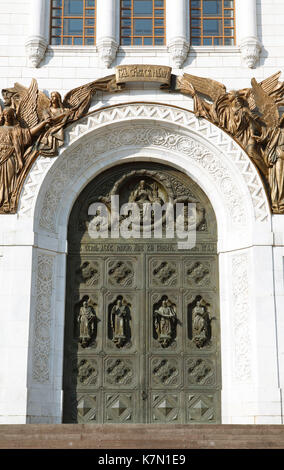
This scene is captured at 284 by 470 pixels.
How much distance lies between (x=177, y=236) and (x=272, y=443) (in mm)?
→ 5438

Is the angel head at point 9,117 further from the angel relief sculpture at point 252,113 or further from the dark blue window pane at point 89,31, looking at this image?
the angel relief sculpture at point 252,113

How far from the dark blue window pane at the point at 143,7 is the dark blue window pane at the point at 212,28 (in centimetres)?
134

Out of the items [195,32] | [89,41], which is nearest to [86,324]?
[89,41]

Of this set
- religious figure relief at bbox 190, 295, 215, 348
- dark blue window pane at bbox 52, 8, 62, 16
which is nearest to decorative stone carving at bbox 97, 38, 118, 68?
dark blue window pane at bbox 52, 8, 62, 16

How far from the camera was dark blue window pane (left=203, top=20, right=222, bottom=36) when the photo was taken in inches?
687

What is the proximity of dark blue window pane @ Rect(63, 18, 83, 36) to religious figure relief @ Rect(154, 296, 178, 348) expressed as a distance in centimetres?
662

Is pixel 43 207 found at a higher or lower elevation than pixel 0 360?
higher

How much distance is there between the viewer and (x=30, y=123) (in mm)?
16328

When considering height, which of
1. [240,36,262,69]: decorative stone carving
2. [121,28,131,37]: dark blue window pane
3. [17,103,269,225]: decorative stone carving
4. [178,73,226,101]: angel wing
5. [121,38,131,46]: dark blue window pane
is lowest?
[17,103,269,225]: decorative stone carving

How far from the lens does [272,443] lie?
12914 mm

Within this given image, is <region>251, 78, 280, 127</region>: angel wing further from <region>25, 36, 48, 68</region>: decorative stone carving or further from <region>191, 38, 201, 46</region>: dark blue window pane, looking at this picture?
<region>25, 36, 48, 68</region>: decorative stone carving

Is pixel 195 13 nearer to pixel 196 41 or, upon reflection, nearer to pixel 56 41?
pixel 196 41

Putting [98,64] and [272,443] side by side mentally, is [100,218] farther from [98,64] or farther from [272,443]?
[272,443]
